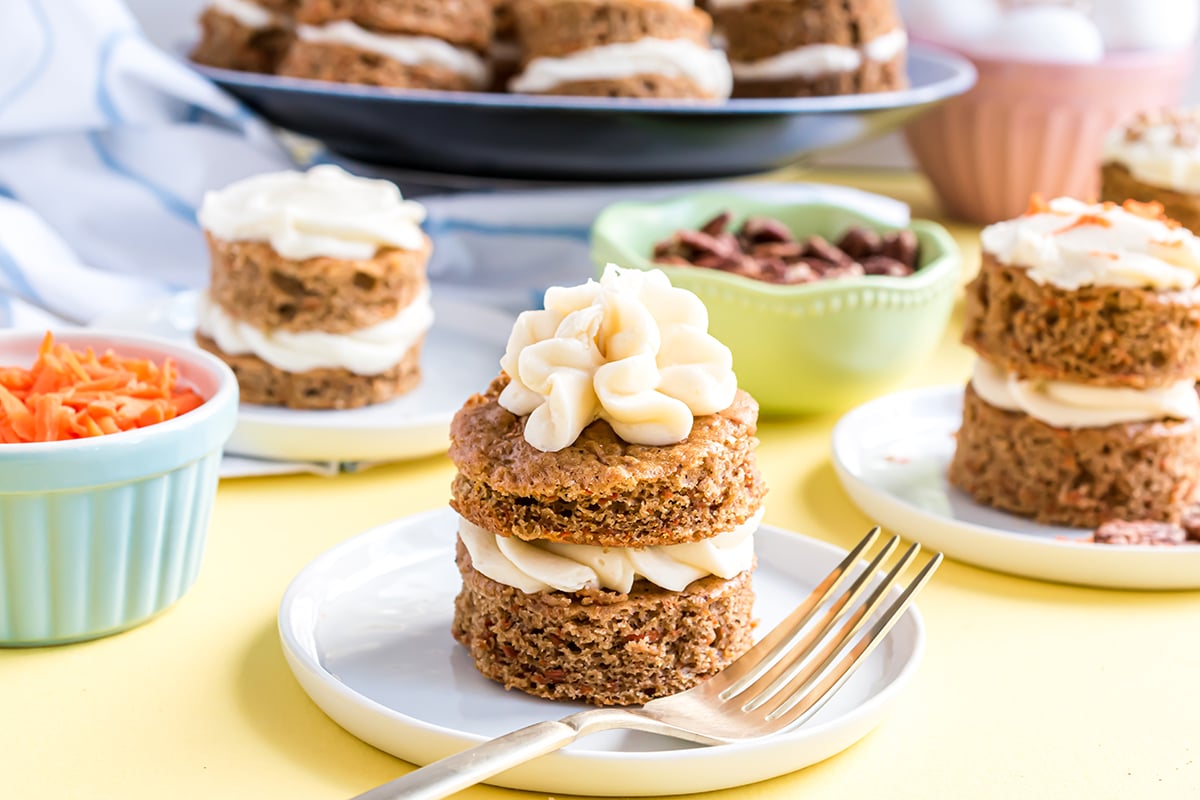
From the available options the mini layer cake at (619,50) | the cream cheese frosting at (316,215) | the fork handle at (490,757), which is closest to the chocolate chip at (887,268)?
the mini layer cake at (619,50)

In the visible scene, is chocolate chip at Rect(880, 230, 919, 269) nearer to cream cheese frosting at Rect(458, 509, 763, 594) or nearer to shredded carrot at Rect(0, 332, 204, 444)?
cream cheese frosting at Rect(458, 509, 763, 594)

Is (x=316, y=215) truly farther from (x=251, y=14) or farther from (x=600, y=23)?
(x=251, y=14)

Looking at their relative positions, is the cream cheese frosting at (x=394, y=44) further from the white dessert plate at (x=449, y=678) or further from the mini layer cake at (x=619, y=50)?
the white dessert plate at (x=449, y=678)

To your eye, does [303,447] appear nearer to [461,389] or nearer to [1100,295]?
[461,389]

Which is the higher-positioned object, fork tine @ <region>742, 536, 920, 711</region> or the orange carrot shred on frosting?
the orange carrot shred on frosting

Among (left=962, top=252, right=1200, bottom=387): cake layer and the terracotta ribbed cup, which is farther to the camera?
the terracotta ribbed cup

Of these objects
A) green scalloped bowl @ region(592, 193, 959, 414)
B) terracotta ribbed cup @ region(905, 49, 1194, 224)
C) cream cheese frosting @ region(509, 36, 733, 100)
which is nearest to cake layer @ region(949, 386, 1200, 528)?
green scalloped bowl @ region(592, 193, 959, 414)
